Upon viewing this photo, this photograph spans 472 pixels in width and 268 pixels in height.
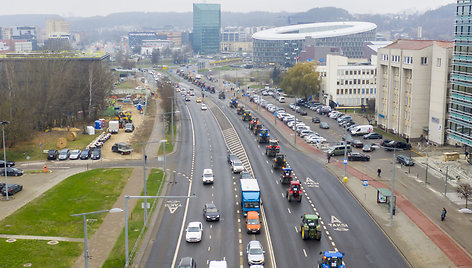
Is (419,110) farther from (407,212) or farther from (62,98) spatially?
(62,98)

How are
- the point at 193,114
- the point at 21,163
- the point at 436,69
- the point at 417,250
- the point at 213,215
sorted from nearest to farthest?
the point at 417,250, the point at 213,215, the point at 21,163, the point at 436,69, the point at 193,114

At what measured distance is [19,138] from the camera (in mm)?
95062

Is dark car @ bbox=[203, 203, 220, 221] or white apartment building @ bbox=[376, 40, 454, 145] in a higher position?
white apartment building @ bbox=[376, 40, 454, 145]

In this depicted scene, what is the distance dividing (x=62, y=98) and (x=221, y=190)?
6119 centimetres

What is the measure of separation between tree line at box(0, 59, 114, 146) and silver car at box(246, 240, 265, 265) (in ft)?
198

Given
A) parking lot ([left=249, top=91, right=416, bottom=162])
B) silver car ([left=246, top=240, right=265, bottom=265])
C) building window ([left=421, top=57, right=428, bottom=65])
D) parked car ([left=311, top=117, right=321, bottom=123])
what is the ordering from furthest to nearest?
1. parked car ([left=311, top=117, right=321, bottom=123])
2. building window ([left=421, top=57, right=428, bottom=65])
3. parking lot ([left=249, top=91, right=416, bottom=162])
4. silver car ([left=246, top=240, right=265, bottom=265])

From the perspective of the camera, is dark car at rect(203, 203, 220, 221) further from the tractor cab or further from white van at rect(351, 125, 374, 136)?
white van at rect(351, 125, 374, 136)

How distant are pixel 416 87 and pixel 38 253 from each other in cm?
7292

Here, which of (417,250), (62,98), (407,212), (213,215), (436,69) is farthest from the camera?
(62,98)

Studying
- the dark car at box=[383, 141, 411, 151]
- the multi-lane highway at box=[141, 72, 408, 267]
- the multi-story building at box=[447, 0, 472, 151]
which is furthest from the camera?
the dark car at box=[383, 141, 411, 151]

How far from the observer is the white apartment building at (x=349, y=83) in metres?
141

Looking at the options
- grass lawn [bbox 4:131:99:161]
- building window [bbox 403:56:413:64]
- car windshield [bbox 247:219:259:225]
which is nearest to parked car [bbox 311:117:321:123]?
building window [bbox 403:56:413:64]

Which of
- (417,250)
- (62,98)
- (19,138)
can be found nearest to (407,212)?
(417,250)

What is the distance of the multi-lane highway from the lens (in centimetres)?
4712
